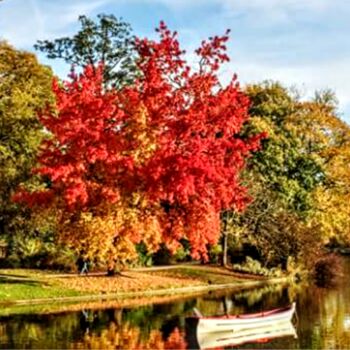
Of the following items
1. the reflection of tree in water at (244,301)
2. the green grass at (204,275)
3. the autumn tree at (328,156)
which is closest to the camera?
the reflection of tree in water at (244,301)

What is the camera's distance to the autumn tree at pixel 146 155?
3167 cm

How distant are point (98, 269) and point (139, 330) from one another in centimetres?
2088

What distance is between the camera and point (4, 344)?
2412 centimetres

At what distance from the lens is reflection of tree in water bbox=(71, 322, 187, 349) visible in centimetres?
2409

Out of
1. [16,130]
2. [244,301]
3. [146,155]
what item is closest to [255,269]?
[244,301]

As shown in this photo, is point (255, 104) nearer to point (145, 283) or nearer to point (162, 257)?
point (162, 257)

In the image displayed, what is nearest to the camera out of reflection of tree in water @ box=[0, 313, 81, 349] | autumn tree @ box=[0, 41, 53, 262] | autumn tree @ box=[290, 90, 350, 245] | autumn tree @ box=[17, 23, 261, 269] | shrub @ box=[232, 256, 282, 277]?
reflection of tree in water @ box=[0, 313, 81, 349]

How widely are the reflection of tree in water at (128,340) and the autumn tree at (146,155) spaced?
17.7 feet

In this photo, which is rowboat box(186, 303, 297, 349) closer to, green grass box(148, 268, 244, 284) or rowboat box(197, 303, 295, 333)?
rowboat box(197, 303, 295, 333)

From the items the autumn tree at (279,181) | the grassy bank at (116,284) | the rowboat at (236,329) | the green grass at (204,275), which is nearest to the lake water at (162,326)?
the rowboat at (236,329)

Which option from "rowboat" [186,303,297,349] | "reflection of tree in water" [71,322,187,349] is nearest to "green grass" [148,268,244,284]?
"rowboat" [186,303,297,349]

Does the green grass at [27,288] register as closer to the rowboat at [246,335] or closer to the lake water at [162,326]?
the lake water at [162,326]

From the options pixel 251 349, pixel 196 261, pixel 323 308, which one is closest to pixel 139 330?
pixel 251 349

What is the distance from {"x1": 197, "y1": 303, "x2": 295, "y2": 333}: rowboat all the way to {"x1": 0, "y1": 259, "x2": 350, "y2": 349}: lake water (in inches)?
18.5
